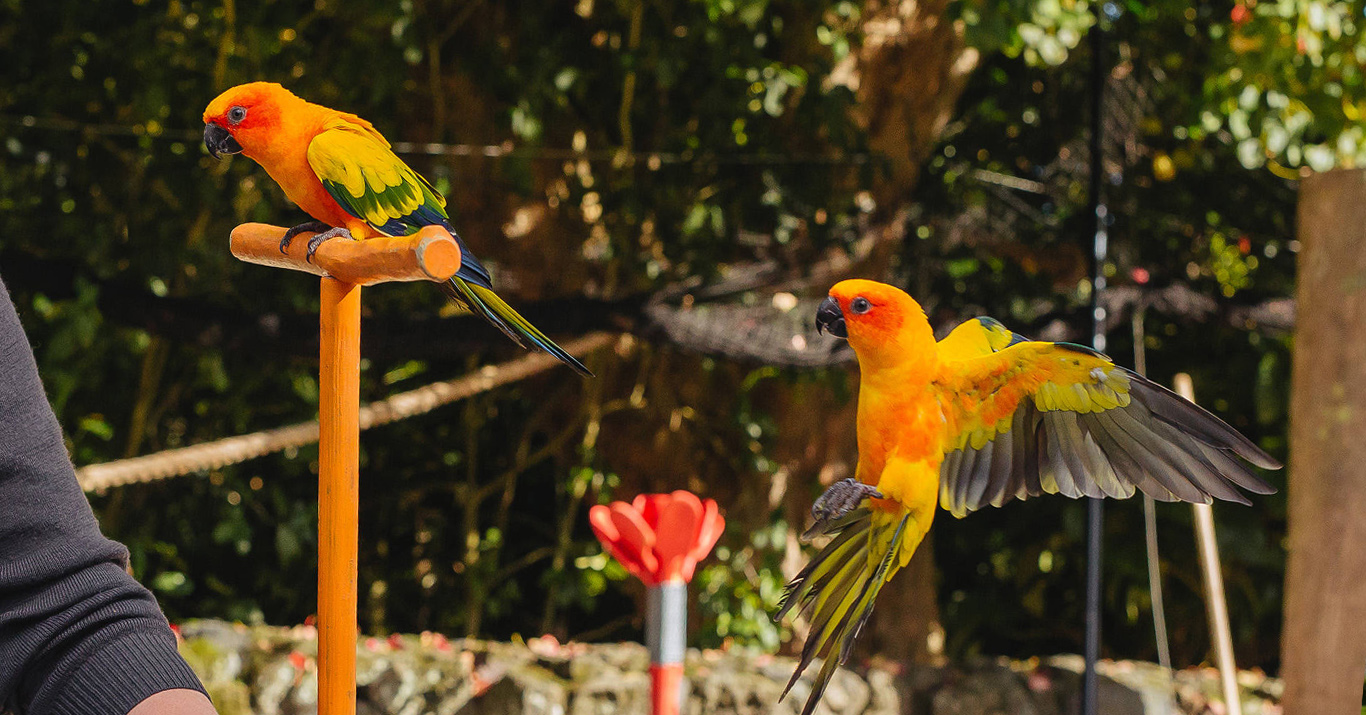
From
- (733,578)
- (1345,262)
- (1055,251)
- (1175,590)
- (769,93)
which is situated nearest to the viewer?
(1345,262)

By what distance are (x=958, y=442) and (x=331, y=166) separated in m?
0.32

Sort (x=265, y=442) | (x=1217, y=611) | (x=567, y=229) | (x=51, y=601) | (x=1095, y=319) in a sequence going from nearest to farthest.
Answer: (x=51, y=601)
(x=1095, y=319)
(x=1217, y=611)
(x=265, y=442)
(x=567, y=229)

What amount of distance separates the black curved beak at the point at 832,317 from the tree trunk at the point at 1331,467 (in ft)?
2.22

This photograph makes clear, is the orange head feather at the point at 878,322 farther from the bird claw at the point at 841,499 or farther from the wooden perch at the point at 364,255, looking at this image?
the wooden perch at the point at 364,255

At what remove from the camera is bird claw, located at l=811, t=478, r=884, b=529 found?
468mm

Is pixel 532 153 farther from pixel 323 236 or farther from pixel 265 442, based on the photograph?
pixel 323 236

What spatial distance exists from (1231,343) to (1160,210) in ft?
2.47

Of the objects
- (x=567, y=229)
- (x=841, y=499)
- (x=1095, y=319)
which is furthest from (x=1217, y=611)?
(x=567, y=229)

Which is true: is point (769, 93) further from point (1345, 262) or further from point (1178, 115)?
point (1345, 262)

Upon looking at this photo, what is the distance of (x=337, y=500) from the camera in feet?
1.71

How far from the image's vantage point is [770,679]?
1.95 meters

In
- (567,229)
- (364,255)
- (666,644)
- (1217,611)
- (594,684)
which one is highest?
(567,229)

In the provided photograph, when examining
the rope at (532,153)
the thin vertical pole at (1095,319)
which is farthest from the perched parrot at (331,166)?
the rope at (532,153)

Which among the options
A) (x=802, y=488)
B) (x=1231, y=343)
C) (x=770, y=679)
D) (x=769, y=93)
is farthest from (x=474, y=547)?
(x=1231, y=343)
